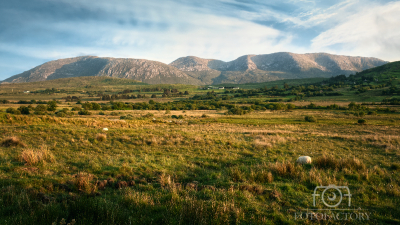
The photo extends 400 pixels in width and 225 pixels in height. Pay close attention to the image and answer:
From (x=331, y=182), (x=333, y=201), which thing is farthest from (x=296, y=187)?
(x=331, y=182)

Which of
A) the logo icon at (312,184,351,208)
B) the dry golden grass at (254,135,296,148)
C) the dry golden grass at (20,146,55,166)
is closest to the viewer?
the logo icon at (312,184,351,208)

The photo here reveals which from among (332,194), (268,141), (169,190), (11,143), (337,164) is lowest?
(268,141)

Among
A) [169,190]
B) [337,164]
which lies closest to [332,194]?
[337,164]

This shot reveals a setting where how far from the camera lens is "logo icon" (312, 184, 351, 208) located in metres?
6.49

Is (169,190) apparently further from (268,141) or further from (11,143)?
(268,141)

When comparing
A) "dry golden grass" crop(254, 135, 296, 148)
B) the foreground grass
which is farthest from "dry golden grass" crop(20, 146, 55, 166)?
"dry golden grass" crop(254, 135, 296, 148)

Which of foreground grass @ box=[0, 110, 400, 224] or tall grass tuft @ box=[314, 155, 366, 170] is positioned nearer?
foreground grass @ box=[0, 110, 400, 224]

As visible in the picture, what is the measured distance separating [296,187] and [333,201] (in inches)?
52.7

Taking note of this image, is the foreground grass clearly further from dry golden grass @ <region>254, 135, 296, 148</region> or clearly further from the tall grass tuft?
dry golden grass @ <region>254, 135, 296, 148</region>

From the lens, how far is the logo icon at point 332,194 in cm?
649

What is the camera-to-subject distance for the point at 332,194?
7.06 m

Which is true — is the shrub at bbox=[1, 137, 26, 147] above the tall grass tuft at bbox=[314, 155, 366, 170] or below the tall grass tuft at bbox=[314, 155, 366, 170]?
above

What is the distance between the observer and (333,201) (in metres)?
6.59

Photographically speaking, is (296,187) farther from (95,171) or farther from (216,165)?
(95,171)
